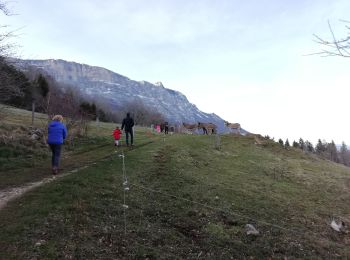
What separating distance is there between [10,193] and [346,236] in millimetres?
12769

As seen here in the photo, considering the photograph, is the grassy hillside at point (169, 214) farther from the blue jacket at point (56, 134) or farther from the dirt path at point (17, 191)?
the blue jacket at point (56, 134)

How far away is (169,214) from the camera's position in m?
13.9

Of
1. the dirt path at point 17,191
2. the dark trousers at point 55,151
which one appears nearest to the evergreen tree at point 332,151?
the dark trousers at point 55,151

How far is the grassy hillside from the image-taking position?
993cm

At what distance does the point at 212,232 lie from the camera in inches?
508

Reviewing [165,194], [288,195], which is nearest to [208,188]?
[165,194]

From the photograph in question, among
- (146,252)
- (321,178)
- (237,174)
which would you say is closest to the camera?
(146,252)

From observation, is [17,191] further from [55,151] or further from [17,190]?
[55,151]

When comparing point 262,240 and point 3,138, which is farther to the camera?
point 3,138

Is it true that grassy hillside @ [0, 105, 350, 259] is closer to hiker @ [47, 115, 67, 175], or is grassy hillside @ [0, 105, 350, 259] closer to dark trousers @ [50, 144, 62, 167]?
dark trousers @ [50, 144, 62, 167]

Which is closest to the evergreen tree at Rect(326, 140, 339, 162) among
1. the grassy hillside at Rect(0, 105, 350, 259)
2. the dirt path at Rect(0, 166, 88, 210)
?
the grassy hillside at Rect(0, 105, 350, 259)

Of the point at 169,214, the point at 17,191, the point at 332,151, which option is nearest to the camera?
the point at 169,214

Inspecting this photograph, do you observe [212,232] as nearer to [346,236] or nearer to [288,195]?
[346,236]

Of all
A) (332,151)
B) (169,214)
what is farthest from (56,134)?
(332,151)
